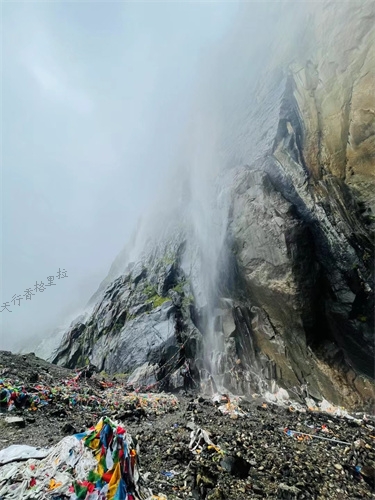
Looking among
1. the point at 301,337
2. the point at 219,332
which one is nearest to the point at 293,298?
the point at 301,337

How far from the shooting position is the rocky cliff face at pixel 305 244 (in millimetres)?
17688

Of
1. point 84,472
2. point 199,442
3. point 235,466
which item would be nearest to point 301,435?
point 199,442

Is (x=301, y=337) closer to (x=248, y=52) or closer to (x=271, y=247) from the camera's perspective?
(x=271, y=247)

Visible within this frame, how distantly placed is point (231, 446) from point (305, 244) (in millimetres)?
14182

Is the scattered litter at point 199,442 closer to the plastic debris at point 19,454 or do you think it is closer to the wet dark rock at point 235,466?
the wet dark rock at point 235,466

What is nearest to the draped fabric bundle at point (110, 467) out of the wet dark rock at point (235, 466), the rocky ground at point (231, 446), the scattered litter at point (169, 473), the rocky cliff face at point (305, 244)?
the rocky ground at point (231, 446)

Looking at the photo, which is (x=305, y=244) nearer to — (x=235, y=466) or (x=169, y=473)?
(x=235, y=466)

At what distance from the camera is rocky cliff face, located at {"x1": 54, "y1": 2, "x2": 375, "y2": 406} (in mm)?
17688

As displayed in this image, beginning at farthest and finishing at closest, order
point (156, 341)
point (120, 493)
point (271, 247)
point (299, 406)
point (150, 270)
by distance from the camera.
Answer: point (150, 270) → point (156, 341) → point (271, 247) → point (299, 406) → point (120, 493)

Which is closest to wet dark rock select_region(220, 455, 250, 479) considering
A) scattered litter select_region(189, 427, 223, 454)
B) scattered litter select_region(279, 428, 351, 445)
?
scattered litter select_region(189, 427, 223, 454)

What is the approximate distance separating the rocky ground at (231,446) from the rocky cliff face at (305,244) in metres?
5.46

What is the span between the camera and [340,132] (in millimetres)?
19203

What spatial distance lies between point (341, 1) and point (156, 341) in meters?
31.3

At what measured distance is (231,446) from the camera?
856 centimetres
